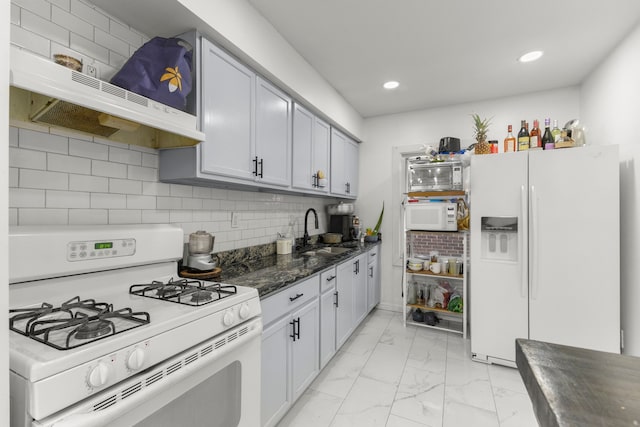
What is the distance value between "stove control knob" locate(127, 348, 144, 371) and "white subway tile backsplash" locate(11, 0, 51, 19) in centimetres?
144

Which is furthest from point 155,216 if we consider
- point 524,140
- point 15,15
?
point 524,140

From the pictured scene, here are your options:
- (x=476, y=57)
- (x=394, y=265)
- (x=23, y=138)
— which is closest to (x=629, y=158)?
(x=476, y=57)

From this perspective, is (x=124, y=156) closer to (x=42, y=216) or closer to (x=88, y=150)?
(x=88, y=150)

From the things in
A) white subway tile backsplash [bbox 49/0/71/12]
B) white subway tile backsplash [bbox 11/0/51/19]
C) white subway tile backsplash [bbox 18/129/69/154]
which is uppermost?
white subway tile backsplash [bbox 49/0/71/12]

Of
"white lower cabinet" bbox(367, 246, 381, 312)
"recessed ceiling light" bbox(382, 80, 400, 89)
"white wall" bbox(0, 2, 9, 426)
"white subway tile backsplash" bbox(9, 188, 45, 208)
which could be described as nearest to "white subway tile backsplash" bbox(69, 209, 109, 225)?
"white subway tile backsplash" bbox(9, 188, 45, 208)

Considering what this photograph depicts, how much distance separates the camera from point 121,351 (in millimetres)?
812

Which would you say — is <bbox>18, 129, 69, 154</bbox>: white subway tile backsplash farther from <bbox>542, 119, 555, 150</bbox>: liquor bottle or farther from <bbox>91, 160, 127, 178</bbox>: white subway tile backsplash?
<bbox>542, 119, 555, 150</bbox>: liquor bottle

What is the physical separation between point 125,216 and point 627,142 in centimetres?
352

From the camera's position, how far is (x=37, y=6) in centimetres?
123

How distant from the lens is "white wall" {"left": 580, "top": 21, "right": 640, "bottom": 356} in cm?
213

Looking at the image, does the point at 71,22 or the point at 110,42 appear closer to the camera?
the point at 71,22

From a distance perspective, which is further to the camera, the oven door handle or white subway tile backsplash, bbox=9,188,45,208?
white subway tile backsplash, bbox=9,188,45,208

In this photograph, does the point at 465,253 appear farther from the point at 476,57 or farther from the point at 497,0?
the point at 497,0

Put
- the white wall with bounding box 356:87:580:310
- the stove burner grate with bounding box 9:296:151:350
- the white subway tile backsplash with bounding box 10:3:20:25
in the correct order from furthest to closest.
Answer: the white wall with bounding box 356:87:580:310
the white subway tile backsplash with bounding box 10:3:20:25
the stove burner grate with bounding box 9:296:151:350
